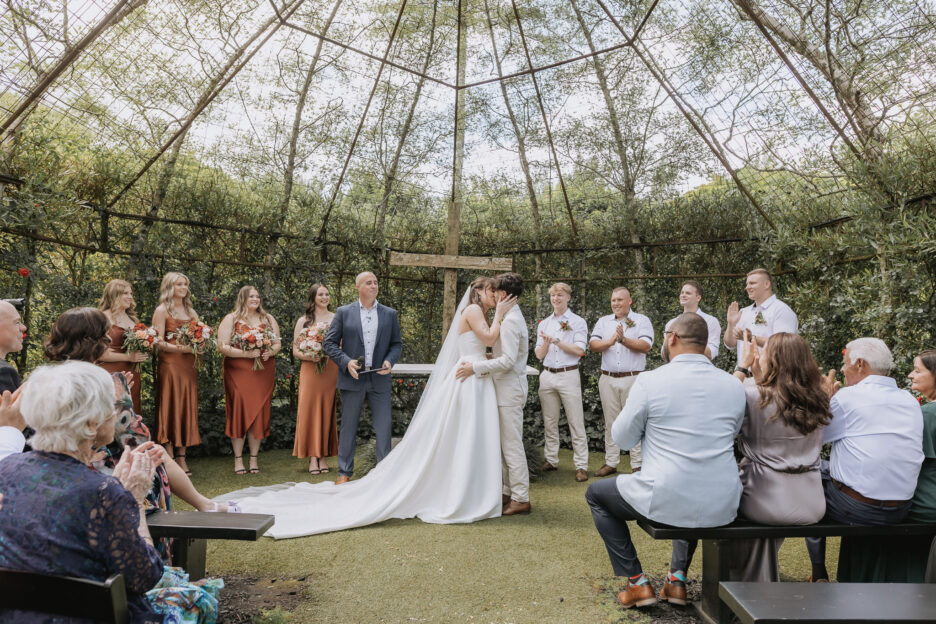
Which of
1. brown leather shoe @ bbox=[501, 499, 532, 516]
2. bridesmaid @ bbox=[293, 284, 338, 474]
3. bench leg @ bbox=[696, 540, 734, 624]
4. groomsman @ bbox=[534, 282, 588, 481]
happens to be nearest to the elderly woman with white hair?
bench leg @ bbox=[696, 540, 734, 624]

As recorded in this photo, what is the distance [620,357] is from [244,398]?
4275 mm

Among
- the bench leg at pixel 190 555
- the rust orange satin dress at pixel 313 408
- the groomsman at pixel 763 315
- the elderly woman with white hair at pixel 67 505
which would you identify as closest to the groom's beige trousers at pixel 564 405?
the groomsman at pixel 763 315

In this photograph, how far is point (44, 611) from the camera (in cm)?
201

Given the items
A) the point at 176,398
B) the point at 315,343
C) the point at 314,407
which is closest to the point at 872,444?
the point at 315,343

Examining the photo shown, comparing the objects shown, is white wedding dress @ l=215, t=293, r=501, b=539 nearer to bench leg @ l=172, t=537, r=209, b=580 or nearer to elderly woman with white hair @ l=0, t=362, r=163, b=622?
bench leg @ l=172, t=537, r=209, b=580

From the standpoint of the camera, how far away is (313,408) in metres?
7.27

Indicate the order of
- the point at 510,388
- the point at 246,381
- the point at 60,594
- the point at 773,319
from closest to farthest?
the point at 60,594, the point at 510,388, the point at 773,319, the point at 246,381

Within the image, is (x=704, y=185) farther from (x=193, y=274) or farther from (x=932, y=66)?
(x=193, y=274)

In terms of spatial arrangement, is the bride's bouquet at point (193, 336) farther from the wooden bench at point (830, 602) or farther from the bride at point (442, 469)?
the wooden bench at point (830, 602)

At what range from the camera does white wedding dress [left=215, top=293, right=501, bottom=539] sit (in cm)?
530

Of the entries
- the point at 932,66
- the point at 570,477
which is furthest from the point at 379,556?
the point at 932,66

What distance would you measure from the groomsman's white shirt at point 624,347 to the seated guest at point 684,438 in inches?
143

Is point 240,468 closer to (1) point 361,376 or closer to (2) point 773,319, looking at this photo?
(1) point 361,376

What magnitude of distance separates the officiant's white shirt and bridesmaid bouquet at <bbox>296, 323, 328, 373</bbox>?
443 cm
